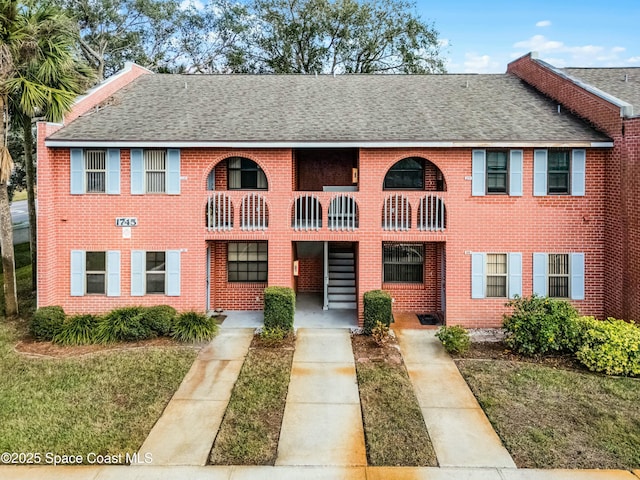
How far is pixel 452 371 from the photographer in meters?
10.1

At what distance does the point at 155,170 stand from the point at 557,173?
12.1 metres

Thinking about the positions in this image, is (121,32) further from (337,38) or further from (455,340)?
(455,340)

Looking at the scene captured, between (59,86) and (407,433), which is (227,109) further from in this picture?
(407,433)

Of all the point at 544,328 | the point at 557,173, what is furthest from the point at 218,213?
the point at 557,173

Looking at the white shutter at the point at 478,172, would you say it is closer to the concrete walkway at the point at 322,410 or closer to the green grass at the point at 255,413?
the concrete walkway at the point at 322,410

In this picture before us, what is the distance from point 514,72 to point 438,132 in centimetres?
787

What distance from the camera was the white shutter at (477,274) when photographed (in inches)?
521

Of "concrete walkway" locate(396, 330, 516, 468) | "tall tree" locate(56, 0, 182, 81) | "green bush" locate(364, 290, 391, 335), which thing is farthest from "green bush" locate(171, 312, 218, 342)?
"tall tree" locate(56, 0, 182, 81)

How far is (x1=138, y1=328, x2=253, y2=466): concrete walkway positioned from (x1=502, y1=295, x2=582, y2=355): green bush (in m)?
6.81

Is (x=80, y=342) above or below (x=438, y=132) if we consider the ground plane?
below

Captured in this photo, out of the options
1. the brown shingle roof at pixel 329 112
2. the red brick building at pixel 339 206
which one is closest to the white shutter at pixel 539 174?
the red brick building at pixel 339 206

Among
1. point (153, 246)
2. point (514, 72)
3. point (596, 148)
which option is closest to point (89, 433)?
point (153, 246)

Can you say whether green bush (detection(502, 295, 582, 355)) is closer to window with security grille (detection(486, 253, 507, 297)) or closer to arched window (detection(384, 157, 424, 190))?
window with security grille (detection(486, 253, 507, 297))

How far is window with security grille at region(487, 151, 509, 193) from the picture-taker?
1316cm
